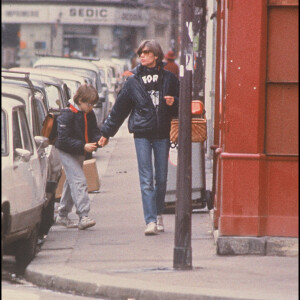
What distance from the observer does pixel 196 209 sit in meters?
12.2

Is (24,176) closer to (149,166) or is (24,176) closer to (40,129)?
(149,166)

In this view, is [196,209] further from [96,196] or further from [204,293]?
[204,293]

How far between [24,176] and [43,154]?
5.54 ft

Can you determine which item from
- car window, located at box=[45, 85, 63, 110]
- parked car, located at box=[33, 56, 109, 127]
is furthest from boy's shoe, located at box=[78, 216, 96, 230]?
parked car, located at box=[33, 56, 109, 127]

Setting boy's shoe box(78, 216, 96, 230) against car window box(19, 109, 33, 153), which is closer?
car window box(19, 109, 33, 153)

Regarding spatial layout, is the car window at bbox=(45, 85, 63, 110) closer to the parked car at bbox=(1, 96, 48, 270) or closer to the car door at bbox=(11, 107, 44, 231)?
the parked car at bbox=(1, 96, 48, 270)

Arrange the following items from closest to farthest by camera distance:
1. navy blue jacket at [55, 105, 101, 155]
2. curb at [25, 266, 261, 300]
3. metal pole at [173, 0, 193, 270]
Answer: curb at [25, 266, 261, 300], metal pole at [173, 0, 193, 270], navy blue jacket at [55, 105, 101, 155]

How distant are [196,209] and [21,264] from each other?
357cm

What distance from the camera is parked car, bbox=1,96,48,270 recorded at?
26.5ft

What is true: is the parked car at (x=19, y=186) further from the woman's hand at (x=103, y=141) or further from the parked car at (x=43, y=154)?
the woman's hand at (x=103, y=141)

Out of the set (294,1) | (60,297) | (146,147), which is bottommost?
(60,297)

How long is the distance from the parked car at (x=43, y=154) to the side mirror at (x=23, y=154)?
1.11 m

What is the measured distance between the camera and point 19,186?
8555 millimetres

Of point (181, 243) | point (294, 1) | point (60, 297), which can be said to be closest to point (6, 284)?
point (60, 297)
